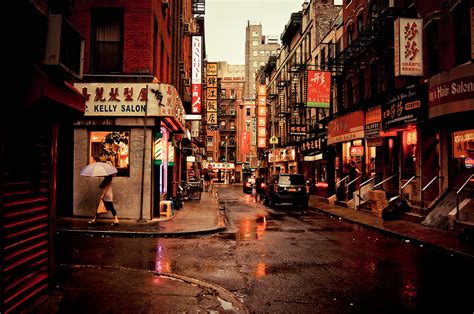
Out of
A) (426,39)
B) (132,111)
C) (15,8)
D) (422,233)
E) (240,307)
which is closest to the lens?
(15,8)

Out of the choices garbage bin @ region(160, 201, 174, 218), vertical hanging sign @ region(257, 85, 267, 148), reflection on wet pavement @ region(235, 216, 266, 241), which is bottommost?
reflection on wet pavement @ region(235, 216, 266, 241)

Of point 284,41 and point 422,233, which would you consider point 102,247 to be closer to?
point 422,233

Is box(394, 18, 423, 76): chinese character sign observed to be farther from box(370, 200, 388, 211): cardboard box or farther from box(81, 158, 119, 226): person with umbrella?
box(81, 158, 119, 226): person with umbrella

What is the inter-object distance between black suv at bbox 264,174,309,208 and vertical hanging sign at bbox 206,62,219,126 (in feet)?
63.3

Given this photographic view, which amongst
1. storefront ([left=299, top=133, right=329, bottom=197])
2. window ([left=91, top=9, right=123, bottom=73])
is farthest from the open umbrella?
storefront ([left=299, top=133, right=329, bottom=197])

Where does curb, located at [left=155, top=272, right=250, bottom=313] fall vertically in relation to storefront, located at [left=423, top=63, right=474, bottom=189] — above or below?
below

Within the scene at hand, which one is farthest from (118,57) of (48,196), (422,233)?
(422,233)

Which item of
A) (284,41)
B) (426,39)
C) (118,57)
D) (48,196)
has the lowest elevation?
(48,196)

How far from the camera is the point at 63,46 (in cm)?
540

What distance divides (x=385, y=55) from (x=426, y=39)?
12.9 ft


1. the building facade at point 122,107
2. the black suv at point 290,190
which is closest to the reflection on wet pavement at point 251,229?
the building facade at point 122,107

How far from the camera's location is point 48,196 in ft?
19.2

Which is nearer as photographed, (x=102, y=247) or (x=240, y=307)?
(x=240, y=307)

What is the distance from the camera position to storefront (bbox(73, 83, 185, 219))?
1488cm
